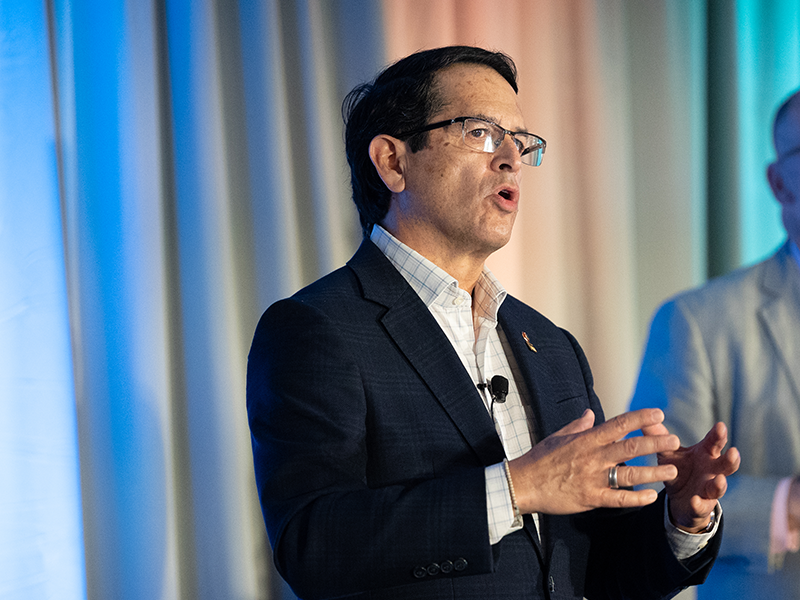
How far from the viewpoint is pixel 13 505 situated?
1.97 meters

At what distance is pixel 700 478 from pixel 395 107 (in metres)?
1.02

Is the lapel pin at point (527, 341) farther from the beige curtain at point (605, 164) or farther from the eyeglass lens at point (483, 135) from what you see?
the beige curtain at point (605, 164)

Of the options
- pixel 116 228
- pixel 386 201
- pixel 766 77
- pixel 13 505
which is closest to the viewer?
pixel 386 201

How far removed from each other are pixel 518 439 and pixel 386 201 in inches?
25.4

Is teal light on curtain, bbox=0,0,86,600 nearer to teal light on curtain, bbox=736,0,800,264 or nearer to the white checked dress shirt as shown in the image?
the white checked dress shirt

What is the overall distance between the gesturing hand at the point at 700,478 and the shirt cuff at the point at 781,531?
0.65 m

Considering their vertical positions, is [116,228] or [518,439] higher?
[116,228]

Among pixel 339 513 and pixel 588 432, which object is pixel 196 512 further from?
pixel 588 432

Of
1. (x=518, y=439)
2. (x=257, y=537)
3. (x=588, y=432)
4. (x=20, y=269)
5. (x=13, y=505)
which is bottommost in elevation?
(x=257, y=537)

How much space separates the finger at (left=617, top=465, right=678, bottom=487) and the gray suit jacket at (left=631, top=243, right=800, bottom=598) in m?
0.99

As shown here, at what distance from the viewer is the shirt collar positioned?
4.93 ft

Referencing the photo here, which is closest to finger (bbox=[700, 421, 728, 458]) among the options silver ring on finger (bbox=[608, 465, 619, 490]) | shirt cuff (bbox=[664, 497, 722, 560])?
shirt cuff (bbox=[664, 497, 722, 560])

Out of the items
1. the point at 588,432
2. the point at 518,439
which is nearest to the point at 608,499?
the point at 588,432

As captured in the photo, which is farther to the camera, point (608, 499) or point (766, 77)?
point (766, 77)
